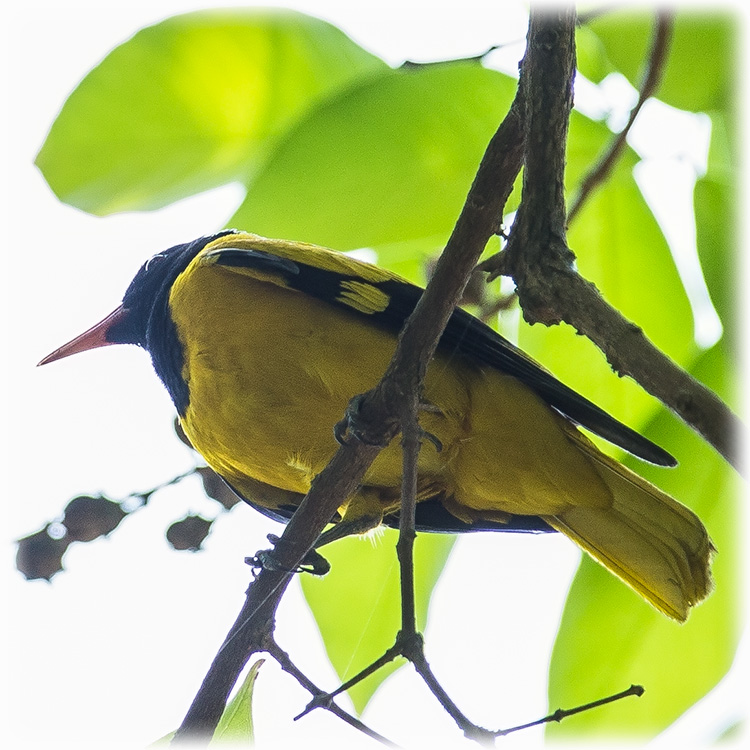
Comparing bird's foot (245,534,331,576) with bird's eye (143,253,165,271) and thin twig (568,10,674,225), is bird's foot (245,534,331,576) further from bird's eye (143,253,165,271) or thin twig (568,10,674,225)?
bird's eye (143,253,165,271)

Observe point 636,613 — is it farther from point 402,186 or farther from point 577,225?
point 402,186

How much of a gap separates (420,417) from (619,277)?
0.49 metres

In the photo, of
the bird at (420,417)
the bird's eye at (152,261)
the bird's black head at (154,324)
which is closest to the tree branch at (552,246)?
the bird at (420,417)

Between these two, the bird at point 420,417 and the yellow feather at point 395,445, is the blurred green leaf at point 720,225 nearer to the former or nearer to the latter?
the bird at point 420,417

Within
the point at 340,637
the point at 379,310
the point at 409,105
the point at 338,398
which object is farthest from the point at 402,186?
the point at 340,637

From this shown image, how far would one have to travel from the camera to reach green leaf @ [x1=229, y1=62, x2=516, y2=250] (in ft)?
5.84

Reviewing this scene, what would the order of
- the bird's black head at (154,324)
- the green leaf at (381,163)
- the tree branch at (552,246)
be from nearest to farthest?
the tree branch at (552,246), the green leaf at (381,163), the bird's black head at (154,324)

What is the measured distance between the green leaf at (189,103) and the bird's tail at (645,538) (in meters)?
0.93

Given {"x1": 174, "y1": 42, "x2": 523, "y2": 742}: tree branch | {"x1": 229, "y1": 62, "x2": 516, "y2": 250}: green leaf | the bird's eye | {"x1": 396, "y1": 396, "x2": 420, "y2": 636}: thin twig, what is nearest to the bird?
{"x1": 229, "y1": 62, "x2": 516, "y2": 250}: green leaf

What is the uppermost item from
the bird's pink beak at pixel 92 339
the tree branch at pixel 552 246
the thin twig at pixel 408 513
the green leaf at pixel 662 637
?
the tree branch at pixel 552 246

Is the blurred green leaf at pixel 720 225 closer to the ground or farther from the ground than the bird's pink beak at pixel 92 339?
farther from the ground

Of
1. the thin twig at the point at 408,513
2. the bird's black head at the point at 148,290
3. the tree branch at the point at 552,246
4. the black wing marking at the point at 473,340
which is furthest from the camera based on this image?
the bird's black head at the point at 148,290

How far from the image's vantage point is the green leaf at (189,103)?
76.9 inches

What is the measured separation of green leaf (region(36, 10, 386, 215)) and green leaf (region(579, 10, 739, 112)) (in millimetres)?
515
